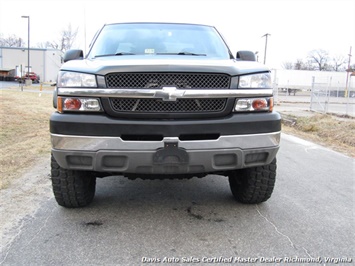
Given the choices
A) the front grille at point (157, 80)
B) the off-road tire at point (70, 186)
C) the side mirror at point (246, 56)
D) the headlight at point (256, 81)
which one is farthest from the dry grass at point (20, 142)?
the side mirror at point (246, 56)

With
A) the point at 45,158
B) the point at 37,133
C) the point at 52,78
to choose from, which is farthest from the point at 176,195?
the point at 52,78

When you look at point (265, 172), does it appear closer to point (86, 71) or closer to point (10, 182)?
point (86, 71)

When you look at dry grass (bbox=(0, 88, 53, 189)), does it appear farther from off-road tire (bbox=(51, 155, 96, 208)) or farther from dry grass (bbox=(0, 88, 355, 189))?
off-road tire (bbox=(51, 155, 96, 208))

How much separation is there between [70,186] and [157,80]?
1324 millimetres

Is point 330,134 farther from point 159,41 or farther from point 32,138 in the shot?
point 32,138

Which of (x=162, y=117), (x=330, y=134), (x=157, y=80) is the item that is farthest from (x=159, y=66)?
(x=330, y=134)

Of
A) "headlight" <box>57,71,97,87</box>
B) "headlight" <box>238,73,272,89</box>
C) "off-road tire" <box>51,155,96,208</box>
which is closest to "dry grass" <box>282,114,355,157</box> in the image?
"headlight" <box>238,73,272,89</box>

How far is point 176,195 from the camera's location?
3984 mm

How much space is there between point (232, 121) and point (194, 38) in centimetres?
181

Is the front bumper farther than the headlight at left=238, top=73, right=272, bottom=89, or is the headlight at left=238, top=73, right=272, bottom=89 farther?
the headlight at left=238, top=73, right=272, bottom=89

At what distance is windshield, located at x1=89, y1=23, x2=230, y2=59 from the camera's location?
3842mm

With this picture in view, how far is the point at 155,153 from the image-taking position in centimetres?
271

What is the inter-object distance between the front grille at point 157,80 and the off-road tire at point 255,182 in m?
1.07

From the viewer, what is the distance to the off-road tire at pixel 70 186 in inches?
A: 125
